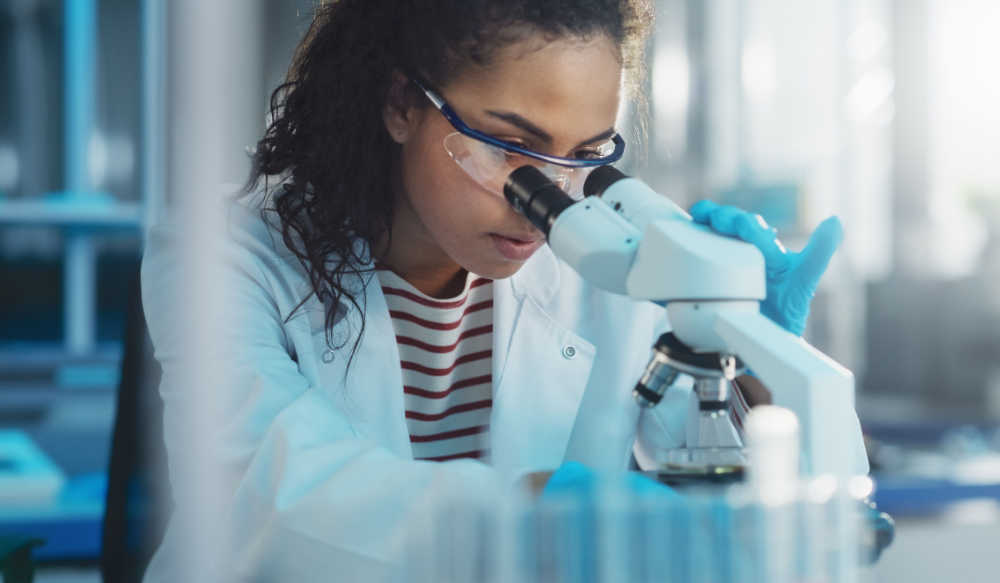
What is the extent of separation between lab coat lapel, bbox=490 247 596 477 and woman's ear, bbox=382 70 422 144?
34 centimetres

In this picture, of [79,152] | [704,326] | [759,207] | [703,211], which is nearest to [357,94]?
[703,211]

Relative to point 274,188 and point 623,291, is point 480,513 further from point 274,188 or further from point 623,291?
point 274,188

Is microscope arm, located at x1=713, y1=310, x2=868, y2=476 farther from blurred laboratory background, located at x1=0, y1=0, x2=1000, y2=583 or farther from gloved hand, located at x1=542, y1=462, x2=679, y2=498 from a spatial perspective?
blurred laboratory background, located at x1=0, y1=0, x2=1000, y2=583

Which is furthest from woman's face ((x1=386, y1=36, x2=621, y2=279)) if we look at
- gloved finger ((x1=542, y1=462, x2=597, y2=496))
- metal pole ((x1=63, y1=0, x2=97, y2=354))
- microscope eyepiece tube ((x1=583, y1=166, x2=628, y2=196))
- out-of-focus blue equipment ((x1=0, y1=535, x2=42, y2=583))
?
metal pole ((x1=63, y1=0, x2=97, y2=354))

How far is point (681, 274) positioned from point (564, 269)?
876 mm

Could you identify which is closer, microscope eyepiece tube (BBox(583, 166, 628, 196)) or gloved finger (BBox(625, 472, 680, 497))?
gloved finger (BBox(625, 472, 680, 497))

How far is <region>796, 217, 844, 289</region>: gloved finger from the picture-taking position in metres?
0.98

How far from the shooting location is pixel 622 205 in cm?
90

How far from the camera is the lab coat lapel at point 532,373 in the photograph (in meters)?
1.44

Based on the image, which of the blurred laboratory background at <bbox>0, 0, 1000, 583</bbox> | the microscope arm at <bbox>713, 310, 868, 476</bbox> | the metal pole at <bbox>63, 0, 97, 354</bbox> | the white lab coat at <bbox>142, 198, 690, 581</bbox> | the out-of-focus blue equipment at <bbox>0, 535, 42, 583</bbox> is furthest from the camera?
the metal pole at <bbox>63, 0, 97, 354</bbox>

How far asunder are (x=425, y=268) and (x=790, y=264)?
0.65 m

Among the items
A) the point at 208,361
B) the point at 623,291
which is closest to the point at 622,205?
the point at 623,291

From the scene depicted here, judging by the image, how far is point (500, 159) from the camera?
1.17 m

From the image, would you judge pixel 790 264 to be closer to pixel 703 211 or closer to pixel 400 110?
pixel 703 211
